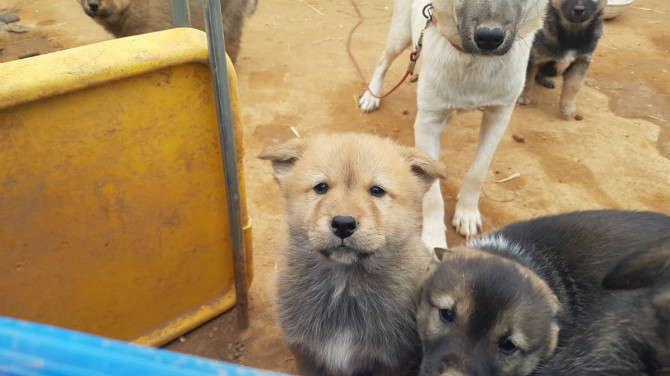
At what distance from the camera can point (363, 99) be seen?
537cm

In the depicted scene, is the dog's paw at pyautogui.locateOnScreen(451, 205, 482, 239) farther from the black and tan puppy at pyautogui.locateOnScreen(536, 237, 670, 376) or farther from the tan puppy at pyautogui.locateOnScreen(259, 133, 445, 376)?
the black and tan puppy at pyautogui.locateOnScreen(536, 237, 670, 376)

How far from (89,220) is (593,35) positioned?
4929 mm

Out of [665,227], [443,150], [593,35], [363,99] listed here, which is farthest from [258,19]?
[665,227]

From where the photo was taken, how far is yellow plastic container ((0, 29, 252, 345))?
205 centimetres

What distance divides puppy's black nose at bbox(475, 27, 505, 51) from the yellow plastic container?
1.58m

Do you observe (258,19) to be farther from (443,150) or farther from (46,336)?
(46,336)

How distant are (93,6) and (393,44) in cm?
269

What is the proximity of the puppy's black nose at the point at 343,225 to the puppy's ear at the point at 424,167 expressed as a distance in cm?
58

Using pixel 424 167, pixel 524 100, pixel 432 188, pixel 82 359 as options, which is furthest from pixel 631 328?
pixel 524 100

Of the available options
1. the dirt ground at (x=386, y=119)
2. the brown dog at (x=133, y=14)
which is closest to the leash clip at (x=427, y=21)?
the dirt ground at (x=386, y=119)

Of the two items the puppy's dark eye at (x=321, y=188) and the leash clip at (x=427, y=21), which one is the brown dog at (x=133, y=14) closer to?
the leash clip at (x=427, y=21)

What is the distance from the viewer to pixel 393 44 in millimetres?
5023

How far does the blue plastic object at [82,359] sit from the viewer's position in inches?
37.2

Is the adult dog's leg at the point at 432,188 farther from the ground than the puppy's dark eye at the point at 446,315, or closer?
closer
